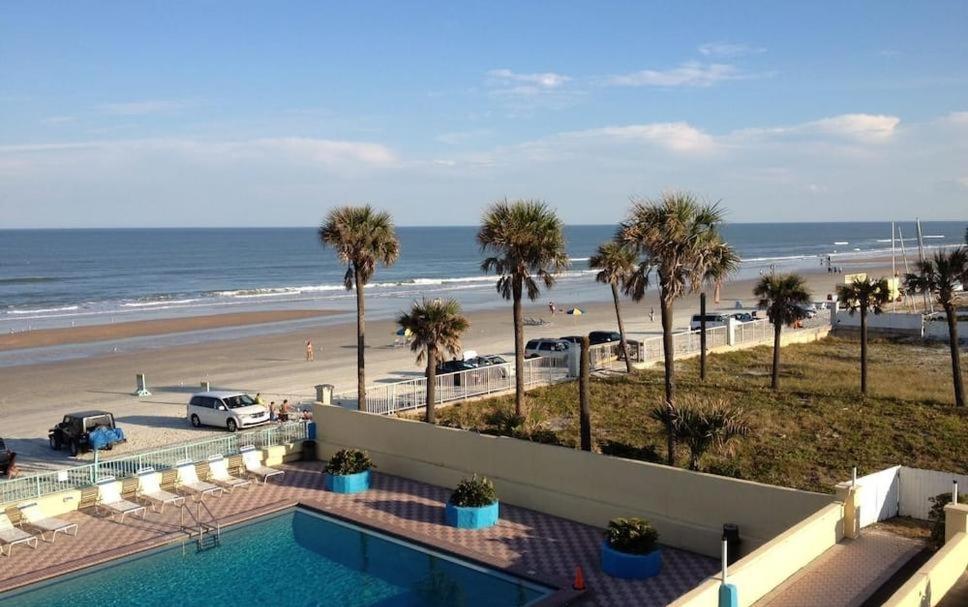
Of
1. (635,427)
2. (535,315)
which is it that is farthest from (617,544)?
(535,315)

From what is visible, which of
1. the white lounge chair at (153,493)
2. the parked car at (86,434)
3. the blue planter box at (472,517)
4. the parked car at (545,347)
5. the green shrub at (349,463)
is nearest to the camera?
the blue planter box at (472,517)

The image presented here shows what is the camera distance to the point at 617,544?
13609 millimetres

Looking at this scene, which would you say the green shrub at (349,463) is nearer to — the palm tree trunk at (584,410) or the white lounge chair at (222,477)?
the white lounge chair at (222,477)

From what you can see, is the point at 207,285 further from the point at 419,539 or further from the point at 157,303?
the point at 419,539

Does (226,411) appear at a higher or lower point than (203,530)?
higher

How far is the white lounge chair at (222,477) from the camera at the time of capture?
18.8 m

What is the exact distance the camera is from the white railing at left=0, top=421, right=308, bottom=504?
16906 millimetres

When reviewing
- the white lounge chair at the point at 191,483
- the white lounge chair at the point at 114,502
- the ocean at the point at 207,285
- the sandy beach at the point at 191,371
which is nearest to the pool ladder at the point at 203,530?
the white lounge chair at the point at 191,483

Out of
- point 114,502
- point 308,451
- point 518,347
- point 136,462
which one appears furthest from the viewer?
point 518,347

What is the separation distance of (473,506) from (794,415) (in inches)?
443

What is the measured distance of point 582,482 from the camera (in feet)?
52.5

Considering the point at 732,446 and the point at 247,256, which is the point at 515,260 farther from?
the point at 247,256

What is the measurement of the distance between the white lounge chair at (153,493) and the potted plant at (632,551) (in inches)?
362

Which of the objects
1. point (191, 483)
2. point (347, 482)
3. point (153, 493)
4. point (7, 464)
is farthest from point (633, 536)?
point (7, 464)
